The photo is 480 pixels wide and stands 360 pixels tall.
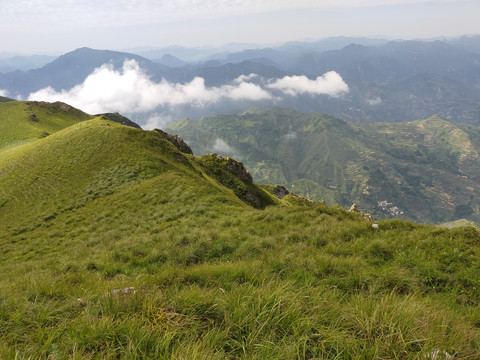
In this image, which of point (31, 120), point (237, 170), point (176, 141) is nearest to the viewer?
point (237, 170)

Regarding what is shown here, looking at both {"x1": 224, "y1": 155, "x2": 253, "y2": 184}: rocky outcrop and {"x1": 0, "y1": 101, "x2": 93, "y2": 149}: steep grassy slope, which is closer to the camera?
{"x1": 224, "y1": 155, "x2": 253, "y2": 184}: rocky outcrop

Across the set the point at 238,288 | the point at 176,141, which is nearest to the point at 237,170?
the point at 176,141

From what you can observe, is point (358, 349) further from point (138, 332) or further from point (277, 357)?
point (138, 332)

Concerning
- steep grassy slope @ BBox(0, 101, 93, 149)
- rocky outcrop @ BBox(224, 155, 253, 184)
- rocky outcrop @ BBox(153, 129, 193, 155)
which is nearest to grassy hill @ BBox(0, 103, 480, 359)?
rocky outcrop @ BBox(224, 155, 253, 184)

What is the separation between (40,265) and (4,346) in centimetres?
1199

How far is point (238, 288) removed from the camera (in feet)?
18.8

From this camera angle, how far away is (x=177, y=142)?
6119 centimetres

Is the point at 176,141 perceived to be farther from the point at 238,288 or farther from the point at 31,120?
the point at 31,120

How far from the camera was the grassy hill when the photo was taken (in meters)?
3.83

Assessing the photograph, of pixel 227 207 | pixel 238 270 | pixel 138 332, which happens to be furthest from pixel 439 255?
pixel 227 207

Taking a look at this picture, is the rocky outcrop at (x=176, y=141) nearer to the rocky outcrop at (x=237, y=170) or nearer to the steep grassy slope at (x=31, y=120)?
the rocky outcrop at (x=237, y=170)

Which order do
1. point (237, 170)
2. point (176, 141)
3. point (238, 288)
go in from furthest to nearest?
point (176, 141) < point (237, 170) < point (238, 288)

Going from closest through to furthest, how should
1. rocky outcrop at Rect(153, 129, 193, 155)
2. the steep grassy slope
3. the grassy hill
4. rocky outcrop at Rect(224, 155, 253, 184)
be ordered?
the grassy hill, rocky outcrop at Rect(224, 155, 253, 184), rocky outcrop at Rect(153, 129, 193, 155), the steep grassy slope

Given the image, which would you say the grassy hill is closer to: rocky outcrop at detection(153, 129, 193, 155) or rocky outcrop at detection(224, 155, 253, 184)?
rocky outcrop at detection(224, 155, 253, 184)
